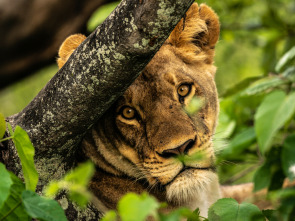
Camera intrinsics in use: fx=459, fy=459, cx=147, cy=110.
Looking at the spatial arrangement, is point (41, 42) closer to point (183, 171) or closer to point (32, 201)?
point (183, 171)

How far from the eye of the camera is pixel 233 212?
197 cm

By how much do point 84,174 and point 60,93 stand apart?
3.21 feet

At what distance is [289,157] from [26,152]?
1.15m

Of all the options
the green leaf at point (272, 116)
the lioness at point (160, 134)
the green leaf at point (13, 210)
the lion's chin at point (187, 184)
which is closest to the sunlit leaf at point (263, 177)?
the green leaf at point (272, 116)

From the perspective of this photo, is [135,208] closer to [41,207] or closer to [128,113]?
[41,207]

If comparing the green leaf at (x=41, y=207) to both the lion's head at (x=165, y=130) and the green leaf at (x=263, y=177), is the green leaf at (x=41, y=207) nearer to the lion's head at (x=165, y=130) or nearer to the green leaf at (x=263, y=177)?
the green leaf at (x=263, y=177)

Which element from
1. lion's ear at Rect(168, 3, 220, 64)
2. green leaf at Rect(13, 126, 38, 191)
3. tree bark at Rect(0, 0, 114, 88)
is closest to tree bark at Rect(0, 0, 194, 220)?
green leaf at Rect(13, 126, 38, 191)

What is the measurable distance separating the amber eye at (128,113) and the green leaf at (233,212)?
1.19 meters

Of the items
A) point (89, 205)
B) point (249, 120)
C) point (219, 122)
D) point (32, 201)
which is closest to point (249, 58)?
point (249, 120)

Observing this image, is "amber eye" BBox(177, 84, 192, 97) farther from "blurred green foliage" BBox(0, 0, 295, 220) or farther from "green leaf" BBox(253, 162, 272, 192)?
"green leaf" BBox(253, 162, 272, 192)

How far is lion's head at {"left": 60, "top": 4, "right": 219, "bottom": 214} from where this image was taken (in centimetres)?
293

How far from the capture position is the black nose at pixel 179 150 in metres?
2.85

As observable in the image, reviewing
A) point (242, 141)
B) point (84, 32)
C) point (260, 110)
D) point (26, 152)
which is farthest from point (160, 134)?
point (84, 32)

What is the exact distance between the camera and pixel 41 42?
7.50m
